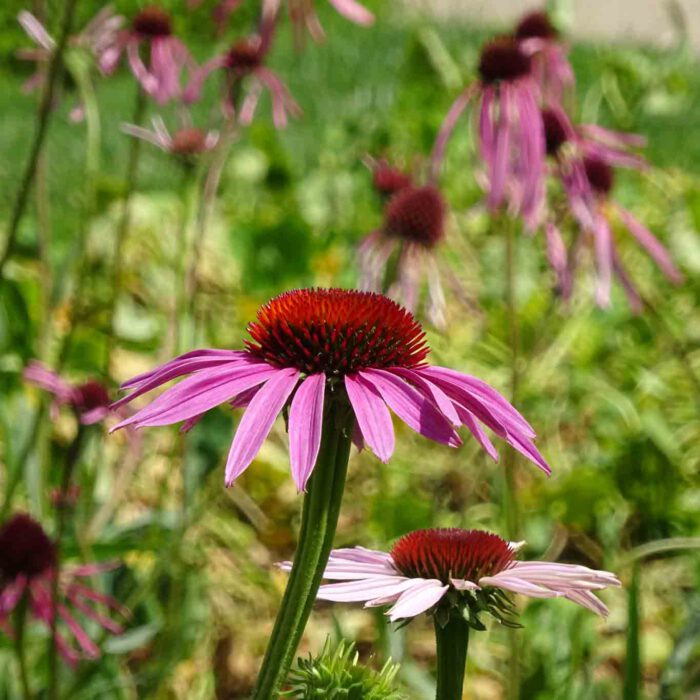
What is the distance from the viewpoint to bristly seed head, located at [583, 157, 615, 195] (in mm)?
1421

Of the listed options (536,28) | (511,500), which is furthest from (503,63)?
(511,500)

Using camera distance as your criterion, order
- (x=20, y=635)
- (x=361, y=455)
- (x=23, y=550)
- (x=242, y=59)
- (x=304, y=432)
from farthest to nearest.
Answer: (x=361, y=455), (x=242, y=59), (x=23, y=550), (x=20, y=635), (x=304, y=432)

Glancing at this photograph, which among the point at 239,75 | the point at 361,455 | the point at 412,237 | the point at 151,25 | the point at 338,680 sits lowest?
the point at 338,680

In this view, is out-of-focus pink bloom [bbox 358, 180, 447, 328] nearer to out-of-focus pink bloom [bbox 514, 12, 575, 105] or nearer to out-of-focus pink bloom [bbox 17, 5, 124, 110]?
out-of-focus pink bloom [bbox 514, 12, 575, 105]

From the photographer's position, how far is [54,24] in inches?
41.6

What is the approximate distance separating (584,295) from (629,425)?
0.48 m

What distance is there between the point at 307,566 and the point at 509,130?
0.80 meters

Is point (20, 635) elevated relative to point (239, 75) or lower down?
lower down

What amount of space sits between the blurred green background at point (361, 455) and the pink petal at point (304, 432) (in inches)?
10.7

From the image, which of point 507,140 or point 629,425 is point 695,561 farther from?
point 507,140

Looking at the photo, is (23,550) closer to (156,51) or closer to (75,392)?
(75,392)

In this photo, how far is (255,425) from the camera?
1.47ft

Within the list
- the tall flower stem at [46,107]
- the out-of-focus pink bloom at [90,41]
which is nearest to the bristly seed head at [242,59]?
the out-of-focus pink bloom at [90,41]

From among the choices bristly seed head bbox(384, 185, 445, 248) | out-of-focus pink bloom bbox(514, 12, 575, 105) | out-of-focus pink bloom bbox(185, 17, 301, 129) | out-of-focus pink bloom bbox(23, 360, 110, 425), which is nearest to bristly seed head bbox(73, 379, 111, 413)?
out-of-focus pink bloom bbox(23, 360, 110, 425)
